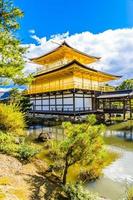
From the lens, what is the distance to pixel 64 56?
36.5 metres

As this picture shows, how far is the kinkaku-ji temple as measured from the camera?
97.5 feet

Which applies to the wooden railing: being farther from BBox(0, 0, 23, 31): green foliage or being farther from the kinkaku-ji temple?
BBox(0, 0, 23, 31): green foliage

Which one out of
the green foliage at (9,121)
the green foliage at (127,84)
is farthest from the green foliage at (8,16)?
the green foliage at (127,84)

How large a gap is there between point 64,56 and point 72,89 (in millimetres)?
9053

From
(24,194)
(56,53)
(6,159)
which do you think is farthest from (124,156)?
(56,53)

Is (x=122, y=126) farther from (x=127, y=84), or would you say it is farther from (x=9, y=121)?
(x=127, y=84)

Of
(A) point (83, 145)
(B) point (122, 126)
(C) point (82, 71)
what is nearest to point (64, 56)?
(C) point (82, 71)

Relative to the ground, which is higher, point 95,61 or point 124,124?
point 95,61

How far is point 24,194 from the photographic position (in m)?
6.36

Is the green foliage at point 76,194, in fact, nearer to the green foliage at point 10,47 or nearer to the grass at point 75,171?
the grass at point 75,171

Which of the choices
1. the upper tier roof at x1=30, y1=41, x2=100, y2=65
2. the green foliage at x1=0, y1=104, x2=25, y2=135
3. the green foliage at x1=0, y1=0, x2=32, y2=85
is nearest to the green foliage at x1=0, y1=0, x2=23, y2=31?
the green foliage at x1=0, y1=0, x2=32, y2=85

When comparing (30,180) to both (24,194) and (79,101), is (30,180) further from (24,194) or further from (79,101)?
(79,101)

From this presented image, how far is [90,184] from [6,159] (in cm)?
352

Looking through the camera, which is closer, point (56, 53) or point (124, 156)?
point (124, 156)
